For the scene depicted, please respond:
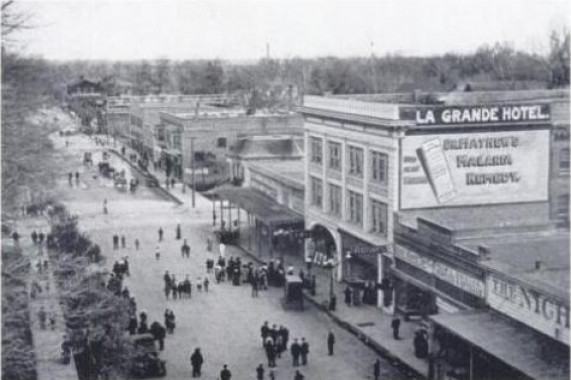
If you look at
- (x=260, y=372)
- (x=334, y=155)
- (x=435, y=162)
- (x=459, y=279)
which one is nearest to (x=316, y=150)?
(x=334, y=155)

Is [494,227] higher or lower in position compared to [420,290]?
higher

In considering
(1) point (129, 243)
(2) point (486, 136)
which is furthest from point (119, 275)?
(2) point (486, 136)

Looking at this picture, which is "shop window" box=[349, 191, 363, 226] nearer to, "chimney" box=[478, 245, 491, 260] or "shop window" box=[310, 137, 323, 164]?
"shop window" box=[310, 137, 323, 164]

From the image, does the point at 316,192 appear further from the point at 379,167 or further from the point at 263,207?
the point at 379,167

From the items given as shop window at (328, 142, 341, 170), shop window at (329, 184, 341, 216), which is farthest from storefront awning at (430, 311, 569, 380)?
shop window at (328, 142, 341, 170)

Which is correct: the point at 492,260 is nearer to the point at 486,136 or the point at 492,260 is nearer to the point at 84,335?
the point at 486,136

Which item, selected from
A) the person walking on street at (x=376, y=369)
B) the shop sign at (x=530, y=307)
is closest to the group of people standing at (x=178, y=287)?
the person walking on street at (x=376, y=369)

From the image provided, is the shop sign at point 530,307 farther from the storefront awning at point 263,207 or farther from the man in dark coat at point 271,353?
the storefront awning at point 263,207

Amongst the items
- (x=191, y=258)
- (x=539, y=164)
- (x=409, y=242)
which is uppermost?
(x=539, y=164)
